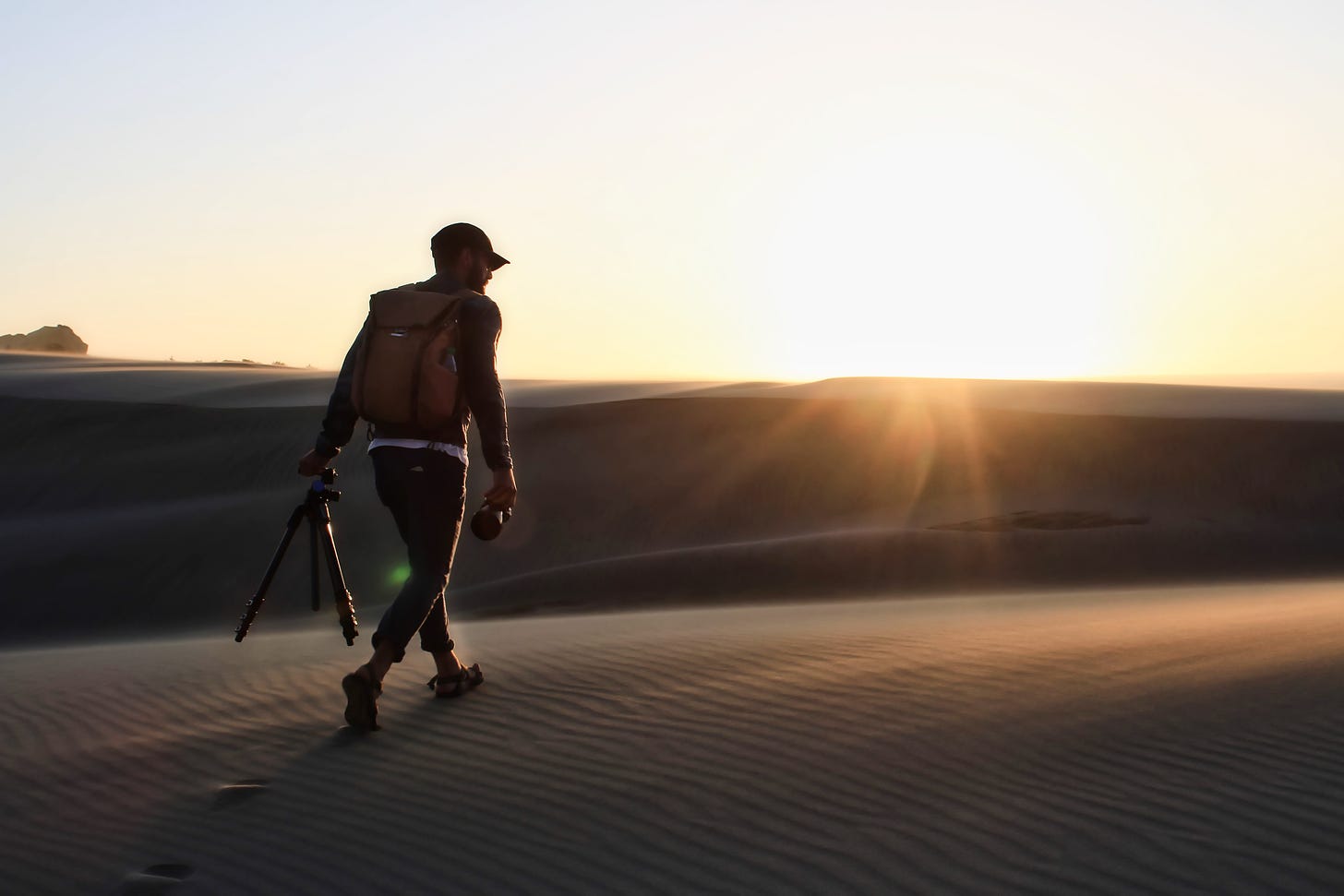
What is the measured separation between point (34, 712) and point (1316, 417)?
66.5 ft

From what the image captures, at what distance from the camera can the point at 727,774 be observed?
455 cm

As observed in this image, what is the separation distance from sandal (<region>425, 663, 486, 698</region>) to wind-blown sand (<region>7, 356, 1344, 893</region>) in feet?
0.32

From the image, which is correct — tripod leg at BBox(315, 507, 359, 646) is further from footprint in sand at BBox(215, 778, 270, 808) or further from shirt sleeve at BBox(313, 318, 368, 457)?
footprint in sand at BBox(215, 778, 270, 808)

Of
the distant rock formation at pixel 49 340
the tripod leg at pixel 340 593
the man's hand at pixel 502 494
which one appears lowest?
the tripod leg at pixel 340 593

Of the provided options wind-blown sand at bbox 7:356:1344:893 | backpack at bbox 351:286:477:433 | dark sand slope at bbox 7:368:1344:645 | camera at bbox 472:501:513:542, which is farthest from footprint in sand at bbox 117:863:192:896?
dark sand slope at bbox 7:368:1344:645

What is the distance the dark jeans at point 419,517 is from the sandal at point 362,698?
0.15m

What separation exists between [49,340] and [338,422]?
92.3 meters

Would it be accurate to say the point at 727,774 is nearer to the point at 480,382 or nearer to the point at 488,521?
the point at 488,521

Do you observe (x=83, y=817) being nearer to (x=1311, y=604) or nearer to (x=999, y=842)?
(x=999, y=842)

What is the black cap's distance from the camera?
222 inches

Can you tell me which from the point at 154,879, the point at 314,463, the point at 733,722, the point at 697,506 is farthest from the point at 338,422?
the point at 697,506

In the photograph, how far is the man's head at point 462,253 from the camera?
18.5ft

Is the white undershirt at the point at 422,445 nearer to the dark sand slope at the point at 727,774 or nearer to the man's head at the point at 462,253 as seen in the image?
the man's head at the point at 462,253

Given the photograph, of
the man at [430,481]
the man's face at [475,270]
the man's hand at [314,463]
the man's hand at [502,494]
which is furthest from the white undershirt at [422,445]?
the man's face at [475,270]
